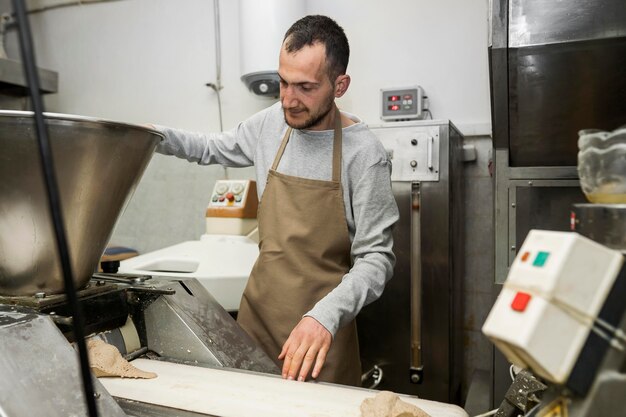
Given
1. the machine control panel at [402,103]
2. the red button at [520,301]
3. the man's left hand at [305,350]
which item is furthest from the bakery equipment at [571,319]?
the machine control panel at [402,103]

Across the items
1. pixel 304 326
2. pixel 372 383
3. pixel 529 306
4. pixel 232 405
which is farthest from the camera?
pixel 372 383

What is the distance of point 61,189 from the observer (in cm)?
90

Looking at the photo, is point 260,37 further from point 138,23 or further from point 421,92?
point 138,23

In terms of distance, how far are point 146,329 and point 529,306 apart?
0.96 metres

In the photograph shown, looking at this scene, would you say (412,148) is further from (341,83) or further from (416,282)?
(341,83)

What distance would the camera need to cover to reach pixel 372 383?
2406 mm

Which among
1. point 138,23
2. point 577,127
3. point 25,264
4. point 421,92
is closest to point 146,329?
point 25,264

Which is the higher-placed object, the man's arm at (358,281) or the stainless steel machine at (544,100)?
the stainless steel machine at (544,100)

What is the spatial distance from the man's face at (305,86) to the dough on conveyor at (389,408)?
881 mm

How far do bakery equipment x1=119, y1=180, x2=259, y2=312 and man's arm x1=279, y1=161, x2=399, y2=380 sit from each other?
0.72 m

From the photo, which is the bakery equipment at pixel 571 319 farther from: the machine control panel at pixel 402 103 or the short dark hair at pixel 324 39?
the machine control panel at pixel 402 103

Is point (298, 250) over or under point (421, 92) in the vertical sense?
under

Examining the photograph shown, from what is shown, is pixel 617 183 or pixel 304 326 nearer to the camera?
pixel 617 183

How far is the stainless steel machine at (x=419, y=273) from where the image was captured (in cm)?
231
